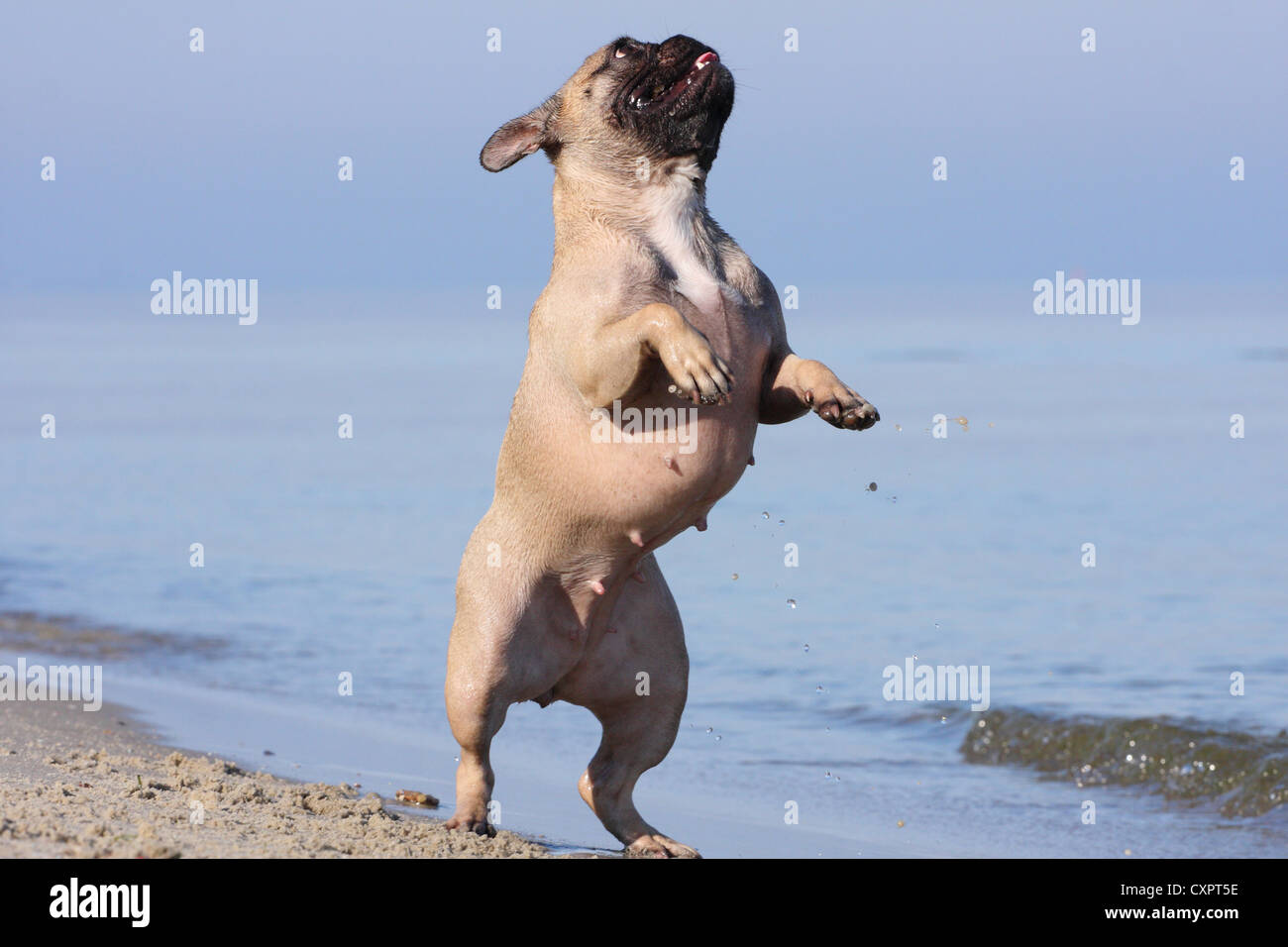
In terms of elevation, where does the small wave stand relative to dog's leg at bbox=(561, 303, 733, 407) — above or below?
below

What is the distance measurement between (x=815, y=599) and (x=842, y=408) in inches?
235

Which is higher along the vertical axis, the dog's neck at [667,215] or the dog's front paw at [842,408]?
the dog's neck at [667,215]

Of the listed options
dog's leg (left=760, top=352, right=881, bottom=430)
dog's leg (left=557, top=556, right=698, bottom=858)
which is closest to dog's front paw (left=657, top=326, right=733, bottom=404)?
dog's leg (left=760, top=352, right=881, bottom=430)

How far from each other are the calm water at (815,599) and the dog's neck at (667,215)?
2455mm

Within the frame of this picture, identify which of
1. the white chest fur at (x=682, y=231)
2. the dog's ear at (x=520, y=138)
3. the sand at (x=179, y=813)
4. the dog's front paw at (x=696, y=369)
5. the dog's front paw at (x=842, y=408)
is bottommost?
the sand at (x=179, y=813)

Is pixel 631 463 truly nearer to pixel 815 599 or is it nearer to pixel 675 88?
pixel 675 88

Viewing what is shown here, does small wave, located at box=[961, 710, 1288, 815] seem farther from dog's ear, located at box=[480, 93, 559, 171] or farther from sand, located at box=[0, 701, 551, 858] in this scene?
dog's ear, located at box=[480, 93, 559, 171]

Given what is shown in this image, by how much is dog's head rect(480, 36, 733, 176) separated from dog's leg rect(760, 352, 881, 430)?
33.1 inches

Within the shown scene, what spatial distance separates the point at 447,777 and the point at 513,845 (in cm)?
216

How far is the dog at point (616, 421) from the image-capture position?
5695 mm

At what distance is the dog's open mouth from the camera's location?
591 centimetres

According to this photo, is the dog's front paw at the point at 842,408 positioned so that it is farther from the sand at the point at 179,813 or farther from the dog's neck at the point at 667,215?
the sand at the point at 179,813

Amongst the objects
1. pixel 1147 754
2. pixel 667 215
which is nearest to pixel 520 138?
pixel 667 215

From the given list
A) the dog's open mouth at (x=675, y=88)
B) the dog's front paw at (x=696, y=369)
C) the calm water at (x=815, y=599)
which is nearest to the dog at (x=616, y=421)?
the dog's open mouth at (x=675, y=88)
